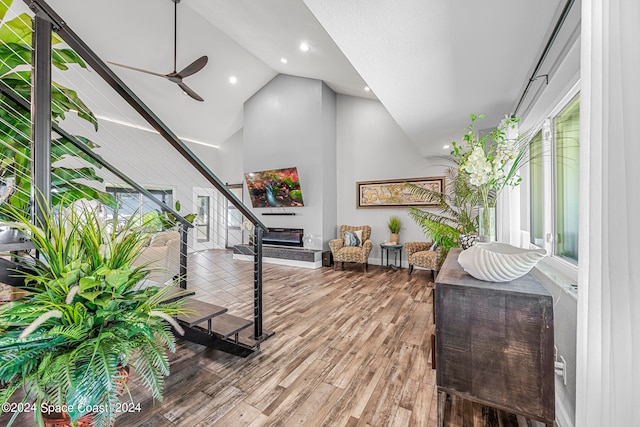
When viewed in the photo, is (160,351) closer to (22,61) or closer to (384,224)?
(22,61)

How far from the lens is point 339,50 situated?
167 inches

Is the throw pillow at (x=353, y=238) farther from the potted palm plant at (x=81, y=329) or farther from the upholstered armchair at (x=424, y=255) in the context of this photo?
the potted palm plant at (x=81, y=329)

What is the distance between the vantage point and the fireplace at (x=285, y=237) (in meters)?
6.02

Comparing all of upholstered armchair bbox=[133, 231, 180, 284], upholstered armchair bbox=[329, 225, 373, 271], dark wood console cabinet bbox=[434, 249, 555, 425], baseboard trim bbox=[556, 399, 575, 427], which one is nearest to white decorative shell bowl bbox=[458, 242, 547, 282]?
dark wood console cabinet bbox=[434, 249, 555, 425]

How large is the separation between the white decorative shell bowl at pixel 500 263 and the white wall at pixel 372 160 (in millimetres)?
4355

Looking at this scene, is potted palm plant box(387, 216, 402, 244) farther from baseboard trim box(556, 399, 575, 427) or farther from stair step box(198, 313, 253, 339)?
baseboard trim box(556, 399, 575, 427)

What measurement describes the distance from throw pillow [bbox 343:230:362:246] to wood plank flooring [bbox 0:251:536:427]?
2264mm

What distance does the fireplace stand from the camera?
19.8 ft

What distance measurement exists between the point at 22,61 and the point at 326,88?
17.4 ft

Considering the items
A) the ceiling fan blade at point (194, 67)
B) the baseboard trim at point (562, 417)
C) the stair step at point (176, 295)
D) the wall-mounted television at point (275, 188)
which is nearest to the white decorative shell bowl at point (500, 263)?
the baseboard trim at point (562, 417)

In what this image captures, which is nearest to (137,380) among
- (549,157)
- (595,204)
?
(595,204)

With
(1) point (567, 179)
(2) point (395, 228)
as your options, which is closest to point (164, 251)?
(2) point (395, 228)

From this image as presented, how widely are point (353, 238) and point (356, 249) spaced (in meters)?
0.33

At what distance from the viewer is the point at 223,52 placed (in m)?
5.23
